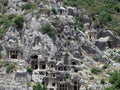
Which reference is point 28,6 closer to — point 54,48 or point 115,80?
Answer: point 54,48

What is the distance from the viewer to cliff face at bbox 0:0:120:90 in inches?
3479

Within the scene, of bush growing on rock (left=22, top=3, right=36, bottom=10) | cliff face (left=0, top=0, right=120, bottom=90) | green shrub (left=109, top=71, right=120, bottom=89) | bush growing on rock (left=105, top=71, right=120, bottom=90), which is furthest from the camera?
bush growing on rock (left=22, top=3, right=36, bottom=10)

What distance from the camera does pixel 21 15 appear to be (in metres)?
102

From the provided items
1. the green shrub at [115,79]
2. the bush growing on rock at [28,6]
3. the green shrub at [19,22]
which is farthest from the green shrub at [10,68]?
the bush growing on rock at [28,6]

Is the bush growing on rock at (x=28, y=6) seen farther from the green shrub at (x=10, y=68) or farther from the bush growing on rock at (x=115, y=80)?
the bush growing on rock at (x=115, y=80)

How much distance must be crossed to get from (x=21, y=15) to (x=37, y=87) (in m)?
22.4

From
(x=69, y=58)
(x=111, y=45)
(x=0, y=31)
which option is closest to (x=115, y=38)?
(x=111, y=45)

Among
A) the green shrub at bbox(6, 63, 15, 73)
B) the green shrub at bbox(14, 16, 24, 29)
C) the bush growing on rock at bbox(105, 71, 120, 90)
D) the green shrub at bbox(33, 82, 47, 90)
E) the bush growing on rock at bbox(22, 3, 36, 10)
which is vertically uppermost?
the bush growing on rock at bbox(22, 3, 36, 10)

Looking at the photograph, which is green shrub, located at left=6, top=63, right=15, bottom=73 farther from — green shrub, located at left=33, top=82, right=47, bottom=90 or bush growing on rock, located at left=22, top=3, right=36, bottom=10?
bush growing on rock, located at left=22, top=3, right=36, bottom=10

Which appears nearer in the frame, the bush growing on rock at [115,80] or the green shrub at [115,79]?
the bush growing on rock at [115,80]

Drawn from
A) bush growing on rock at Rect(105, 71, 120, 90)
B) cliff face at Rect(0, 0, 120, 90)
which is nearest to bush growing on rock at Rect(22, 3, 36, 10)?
cliff face at Rect(0, 0, 120, 90)

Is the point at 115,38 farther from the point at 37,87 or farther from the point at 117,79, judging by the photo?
the point at 37,87

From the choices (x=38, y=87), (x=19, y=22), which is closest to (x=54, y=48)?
(x=19, y=22)

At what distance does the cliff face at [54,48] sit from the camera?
3479 inches
